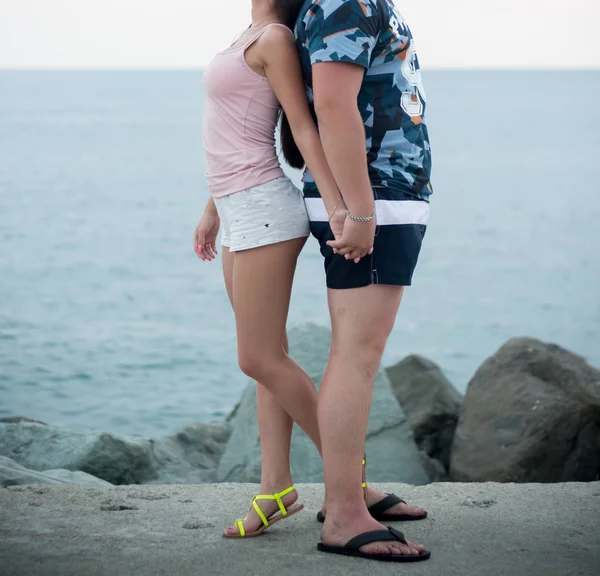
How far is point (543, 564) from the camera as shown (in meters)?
2.91

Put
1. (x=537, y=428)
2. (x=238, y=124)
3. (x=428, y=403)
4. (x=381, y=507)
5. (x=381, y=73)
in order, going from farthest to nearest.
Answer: (x=428, y=403) → (x=537, y=428) → (x=381, y=507) → (x=238, y=124) → (x=381, y=73)

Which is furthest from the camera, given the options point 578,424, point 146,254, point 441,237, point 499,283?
point 441,237

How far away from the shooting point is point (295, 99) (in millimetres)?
2793

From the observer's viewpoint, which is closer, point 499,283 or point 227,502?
point 227,502

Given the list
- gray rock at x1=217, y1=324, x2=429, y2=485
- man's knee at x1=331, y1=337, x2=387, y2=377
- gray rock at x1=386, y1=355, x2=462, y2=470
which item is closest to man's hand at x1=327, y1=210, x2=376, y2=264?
man's knee at x1=331, y1=337, x2=387, y2=377

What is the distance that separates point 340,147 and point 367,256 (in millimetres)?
344

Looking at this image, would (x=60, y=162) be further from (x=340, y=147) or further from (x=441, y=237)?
(x=340, y=147)

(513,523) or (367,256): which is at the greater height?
(367,256)

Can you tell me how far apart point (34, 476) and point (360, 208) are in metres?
2.07

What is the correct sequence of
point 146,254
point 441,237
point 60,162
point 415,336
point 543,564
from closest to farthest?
1. point 543,564
2. point 415,336
3. point 146,254
4. point 441,237
5. point 60,162

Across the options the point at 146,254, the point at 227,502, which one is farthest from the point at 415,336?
the point at 227,502

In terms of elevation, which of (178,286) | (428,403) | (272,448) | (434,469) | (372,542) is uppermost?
(272,448)

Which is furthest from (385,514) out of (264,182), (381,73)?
(381,73)

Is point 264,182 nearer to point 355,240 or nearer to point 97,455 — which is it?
point 355,240
